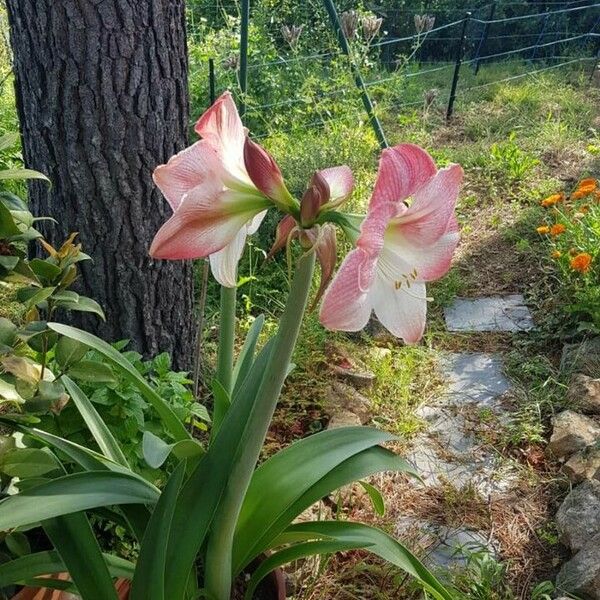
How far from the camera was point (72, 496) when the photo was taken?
1.08m

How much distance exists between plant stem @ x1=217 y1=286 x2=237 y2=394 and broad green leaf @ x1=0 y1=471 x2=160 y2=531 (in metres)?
0.35

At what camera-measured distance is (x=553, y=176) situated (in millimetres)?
4457

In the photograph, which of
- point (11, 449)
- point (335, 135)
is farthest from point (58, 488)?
point (335, 135)

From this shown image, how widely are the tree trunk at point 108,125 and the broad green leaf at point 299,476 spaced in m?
0.86

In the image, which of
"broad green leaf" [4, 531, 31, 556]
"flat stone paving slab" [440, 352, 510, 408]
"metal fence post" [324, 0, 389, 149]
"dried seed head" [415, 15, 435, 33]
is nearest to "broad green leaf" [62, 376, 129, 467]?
"broad green leaf" [4, 531, 31, 556]

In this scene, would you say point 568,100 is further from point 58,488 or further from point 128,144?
point 58,488

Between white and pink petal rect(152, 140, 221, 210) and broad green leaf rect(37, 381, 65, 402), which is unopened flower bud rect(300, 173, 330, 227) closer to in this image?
white and pink petal rect(152, 140, 221, 210)

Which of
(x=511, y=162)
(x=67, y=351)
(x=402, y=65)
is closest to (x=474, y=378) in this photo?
(x=67, y=351)

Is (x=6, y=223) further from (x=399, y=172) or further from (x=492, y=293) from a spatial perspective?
(x=492, y=293)

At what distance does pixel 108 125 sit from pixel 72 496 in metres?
1.07

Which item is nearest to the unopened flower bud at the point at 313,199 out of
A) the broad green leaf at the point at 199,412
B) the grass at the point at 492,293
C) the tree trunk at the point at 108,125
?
the broad green leaf at the point at 199,412

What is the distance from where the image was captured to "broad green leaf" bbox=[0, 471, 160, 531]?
101cm

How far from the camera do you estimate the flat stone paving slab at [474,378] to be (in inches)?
105

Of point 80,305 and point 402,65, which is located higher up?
point 80,305
